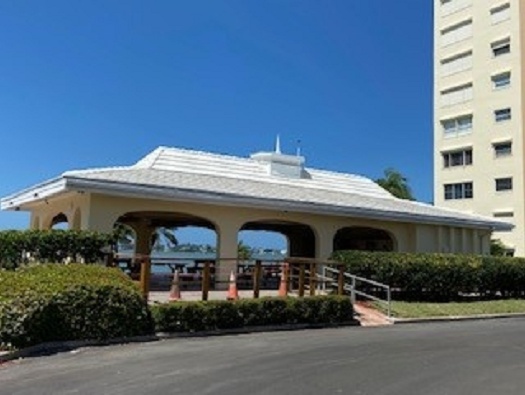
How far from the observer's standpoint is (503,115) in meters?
47.8

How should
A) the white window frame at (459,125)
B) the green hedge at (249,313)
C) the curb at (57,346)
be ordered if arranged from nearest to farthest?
the curb at (57,346) → the green hedge at (249,313) → the white window frame at (459,125)

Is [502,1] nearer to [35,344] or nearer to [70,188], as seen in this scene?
[70,188]

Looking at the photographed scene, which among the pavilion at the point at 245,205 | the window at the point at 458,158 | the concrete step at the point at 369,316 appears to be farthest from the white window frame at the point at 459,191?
the concrete step at the point at 369,316

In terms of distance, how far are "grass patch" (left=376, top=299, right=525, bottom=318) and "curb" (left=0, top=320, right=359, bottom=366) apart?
2.96 metres

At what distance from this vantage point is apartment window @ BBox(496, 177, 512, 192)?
153ft

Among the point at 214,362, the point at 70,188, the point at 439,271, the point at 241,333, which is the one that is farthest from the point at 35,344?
the point at 439,271

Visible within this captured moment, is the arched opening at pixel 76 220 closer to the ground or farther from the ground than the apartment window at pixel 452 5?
closer to the ground

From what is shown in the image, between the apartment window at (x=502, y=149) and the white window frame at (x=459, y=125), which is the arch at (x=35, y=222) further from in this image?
the white window frame at (x=459, y=125)

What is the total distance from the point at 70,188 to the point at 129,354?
8.54 m

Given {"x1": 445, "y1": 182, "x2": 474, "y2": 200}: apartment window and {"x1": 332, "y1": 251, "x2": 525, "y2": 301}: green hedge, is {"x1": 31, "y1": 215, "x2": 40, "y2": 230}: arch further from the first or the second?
A: {"x1": 445, "y1": 182, "x2": 474, "y2": 200}: apartment window

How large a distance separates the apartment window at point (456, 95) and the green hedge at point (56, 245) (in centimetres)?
3995

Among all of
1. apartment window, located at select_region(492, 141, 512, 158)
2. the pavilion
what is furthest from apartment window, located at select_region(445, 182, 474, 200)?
the pavilion

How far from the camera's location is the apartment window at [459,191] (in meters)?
49.4

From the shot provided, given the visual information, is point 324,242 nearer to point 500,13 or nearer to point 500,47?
point 500,47
